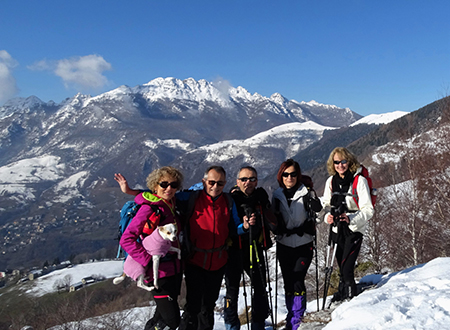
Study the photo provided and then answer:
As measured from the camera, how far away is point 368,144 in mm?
170750

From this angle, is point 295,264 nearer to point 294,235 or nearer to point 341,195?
point 294,235

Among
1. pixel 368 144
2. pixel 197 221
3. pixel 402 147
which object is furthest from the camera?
pixel 368 144

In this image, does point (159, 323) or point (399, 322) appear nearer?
point (399, 322)

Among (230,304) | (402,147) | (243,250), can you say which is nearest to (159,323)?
(230,304)

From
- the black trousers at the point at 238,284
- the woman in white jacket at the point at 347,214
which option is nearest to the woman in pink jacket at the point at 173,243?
the black trousers at the point at 238,284

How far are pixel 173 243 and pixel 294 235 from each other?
7.55ft

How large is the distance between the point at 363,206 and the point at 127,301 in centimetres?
6453

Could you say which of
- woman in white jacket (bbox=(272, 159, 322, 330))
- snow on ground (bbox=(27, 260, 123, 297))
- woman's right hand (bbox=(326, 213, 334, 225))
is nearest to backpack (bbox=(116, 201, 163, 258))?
woman in white jacket (bbox=(272, 159, 322, 330))

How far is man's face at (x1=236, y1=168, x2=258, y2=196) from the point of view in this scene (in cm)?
602

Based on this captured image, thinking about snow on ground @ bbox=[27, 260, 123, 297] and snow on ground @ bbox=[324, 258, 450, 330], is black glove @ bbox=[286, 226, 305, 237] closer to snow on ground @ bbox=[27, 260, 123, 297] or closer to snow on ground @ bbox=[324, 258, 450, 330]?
snow on ground @ bbox=[324, 258, 450, 330]

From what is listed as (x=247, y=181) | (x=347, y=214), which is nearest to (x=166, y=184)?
(x=247, y=181)

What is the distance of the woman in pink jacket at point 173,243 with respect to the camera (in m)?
4.98

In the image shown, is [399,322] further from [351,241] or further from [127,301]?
[127,301]

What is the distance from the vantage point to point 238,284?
6.15m
